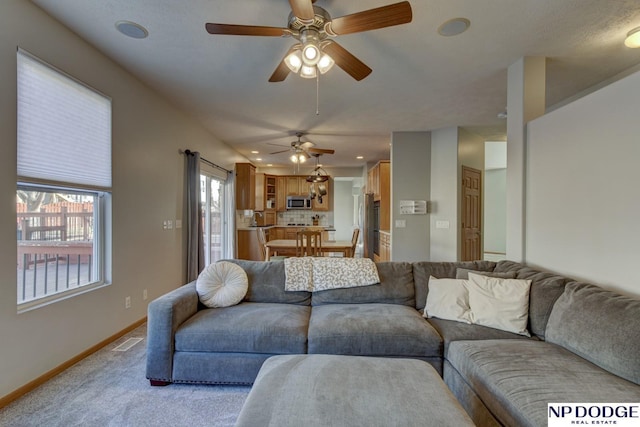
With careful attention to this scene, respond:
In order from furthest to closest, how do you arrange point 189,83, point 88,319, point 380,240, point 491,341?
point 380,240 < point 189,83 < point 88,319 < point 491,341

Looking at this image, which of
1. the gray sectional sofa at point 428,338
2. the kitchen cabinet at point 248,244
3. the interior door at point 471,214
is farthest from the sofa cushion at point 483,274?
the kitchen cabinet at point 248,244

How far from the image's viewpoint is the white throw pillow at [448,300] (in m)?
2.23

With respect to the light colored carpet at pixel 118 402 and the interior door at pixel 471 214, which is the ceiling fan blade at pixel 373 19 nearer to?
the light colored carpet at pixel 118 402

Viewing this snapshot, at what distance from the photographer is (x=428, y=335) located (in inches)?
78.4

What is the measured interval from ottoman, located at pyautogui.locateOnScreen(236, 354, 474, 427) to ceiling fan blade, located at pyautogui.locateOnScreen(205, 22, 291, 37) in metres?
1.94

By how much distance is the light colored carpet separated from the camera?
171 cm

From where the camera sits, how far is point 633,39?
2.40 m

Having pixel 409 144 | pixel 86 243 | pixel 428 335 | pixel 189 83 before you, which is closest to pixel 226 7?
pixel 189 83

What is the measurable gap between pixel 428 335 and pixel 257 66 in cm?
283

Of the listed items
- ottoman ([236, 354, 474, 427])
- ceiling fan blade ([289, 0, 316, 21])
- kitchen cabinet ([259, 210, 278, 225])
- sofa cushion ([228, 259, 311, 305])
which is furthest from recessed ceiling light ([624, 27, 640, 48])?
kitchen cabinet ([259, 210, 278, 225])

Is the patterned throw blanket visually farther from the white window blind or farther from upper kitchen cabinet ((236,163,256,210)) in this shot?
upper kitchen cabinet ((236,163,256,210))

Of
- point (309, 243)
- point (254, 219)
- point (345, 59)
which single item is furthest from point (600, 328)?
point (254, 219)

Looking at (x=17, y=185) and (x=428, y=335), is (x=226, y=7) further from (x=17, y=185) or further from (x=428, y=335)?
(x=428, y=335)

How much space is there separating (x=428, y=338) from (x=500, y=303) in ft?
2.07
